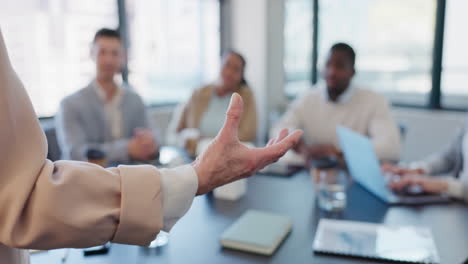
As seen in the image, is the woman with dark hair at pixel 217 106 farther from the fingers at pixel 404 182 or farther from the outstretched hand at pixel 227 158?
the outstretched hand at pixel 227 158

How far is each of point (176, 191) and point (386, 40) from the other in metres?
4.29

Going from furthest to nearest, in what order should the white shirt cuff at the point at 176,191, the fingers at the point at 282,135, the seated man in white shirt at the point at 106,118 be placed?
1. the seated man in white shirt at the point at 106,118
2. the fingers at the point at 282,135
3. the white shirt cuff at the point at 176,191

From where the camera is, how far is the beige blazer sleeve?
55 cm

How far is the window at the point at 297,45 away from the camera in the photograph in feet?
15.0

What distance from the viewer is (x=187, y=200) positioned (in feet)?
2.29

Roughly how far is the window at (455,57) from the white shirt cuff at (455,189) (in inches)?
107

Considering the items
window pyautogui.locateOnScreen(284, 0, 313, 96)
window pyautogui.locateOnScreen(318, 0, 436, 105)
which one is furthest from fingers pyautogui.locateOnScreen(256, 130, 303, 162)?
window pyautogui.locateOnScreen(284, 0, 313, 96)

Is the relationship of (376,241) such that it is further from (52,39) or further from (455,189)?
(52,39)

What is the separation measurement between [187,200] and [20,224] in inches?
10.5

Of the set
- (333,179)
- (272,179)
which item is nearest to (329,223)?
(333,179)

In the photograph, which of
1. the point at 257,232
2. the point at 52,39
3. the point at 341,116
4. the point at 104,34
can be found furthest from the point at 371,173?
the point at 52,39

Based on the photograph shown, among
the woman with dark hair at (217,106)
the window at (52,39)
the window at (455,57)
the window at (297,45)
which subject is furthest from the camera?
the window at (297,45)

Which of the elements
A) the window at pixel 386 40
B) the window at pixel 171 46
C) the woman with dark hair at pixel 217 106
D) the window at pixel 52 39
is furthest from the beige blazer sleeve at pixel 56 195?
the window at pixel 386 40

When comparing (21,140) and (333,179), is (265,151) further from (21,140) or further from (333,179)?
(333,179)
